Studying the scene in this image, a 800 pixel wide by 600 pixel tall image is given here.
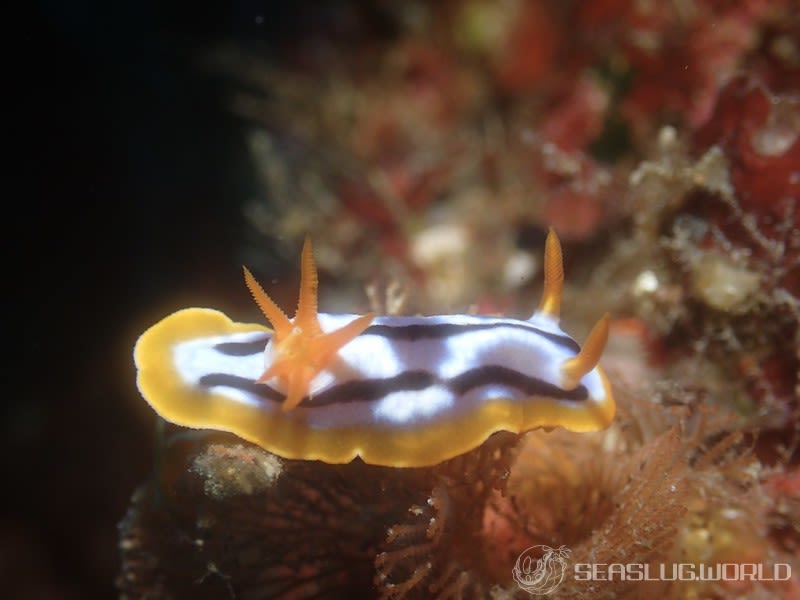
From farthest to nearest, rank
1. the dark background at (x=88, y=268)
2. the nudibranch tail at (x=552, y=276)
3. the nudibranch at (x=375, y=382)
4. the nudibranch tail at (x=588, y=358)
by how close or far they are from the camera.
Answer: the dark background at (x=88, y=268), the nudibranch tail at (x=552, y=276), the nudibranch tail at (x=588, y=358), the nudibranch at (x=375, y=382)

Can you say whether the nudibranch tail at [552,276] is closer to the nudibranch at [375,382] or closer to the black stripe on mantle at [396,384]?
the nudibranch at [375,382]

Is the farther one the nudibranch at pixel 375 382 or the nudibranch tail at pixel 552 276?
the nudibranch tail at pixel 552 276

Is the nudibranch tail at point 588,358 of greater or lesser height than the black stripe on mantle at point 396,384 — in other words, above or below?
above

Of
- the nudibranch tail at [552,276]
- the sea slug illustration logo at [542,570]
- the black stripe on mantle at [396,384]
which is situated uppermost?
the nudibranch tail at [552,276]

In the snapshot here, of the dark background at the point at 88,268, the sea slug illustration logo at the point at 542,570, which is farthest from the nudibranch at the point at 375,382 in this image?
the dark background at the point at 88,268

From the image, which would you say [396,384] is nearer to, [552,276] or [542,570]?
[552,276]

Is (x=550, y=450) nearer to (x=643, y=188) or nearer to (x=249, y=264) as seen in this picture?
(x=643, y=188)

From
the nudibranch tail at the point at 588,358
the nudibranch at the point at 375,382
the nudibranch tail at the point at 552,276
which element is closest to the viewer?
the nudibranch at the point at 375,382
